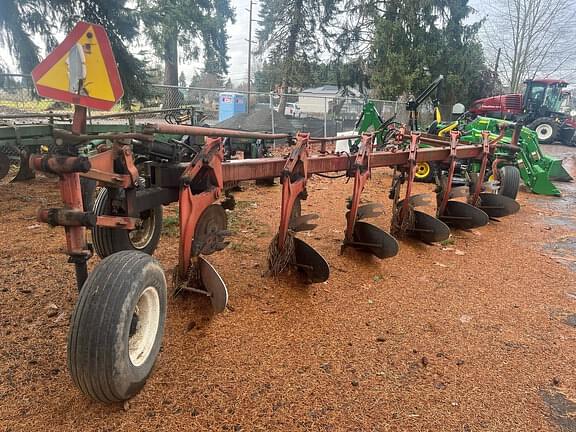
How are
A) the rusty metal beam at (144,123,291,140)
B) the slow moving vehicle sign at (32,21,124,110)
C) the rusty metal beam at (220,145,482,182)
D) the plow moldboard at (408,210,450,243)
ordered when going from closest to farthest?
the slow moving vehicle sign at (32,21,124,110) → the rusty metal beam at (144,123,291,140) → the rusty metal beam at (220,145,482,182) → the plow moldboard at (408,210,450,243)

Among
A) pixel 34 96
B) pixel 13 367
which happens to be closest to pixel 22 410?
pixel 13 367

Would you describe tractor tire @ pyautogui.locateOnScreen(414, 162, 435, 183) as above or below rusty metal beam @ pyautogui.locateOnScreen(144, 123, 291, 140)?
below

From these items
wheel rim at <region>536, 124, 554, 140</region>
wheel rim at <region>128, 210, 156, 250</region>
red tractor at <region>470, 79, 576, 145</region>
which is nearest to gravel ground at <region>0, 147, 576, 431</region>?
wheel rim at <region>128, 210, 156, 250</region>

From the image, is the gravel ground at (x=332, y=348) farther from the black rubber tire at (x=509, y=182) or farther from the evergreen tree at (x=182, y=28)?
the evergreen tree at (x=182, y=28)

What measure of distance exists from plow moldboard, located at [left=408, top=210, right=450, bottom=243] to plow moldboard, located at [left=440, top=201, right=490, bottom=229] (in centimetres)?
75

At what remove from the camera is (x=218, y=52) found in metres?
24.3

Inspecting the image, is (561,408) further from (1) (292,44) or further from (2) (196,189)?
(1) (292,44)

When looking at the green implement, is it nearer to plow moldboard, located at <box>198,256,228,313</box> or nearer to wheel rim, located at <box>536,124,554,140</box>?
plow moldboard, located at <box>198,256,228,313</box>

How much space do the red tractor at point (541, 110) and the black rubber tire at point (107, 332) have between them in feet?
72.6

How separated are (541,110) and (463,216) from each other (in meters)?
19.0

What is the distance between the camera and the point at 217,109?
22328mm

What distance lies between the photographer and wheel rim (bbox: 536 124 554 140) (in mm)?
20188

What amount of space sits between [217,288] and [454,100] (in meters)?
23.2

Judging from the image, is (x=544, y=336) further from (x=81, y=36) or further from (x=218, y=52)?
(x=218, y=52)
